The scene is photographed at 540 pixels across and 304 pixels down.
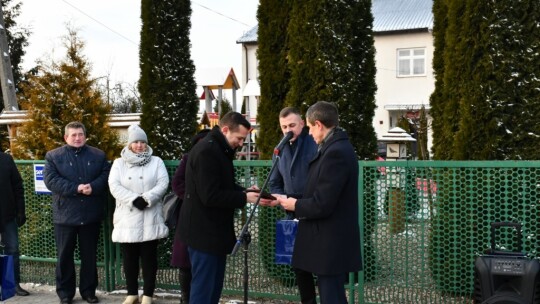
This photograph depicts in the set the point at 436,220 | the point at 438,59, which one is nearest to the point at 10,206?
the point at 436,220

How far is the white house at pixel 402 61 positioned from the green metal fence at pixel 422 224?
2505 centimetres

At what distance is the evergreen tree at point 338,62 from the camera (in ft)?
21.2

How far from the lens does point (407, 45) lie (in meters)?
31.3

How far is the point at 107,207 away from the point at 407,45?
27.1 metres

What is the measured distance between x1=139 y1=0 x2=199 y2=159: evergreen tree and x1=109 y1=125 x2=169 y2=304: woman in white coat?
1310 millimetres

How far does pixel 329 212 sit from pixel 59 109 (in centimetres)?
564

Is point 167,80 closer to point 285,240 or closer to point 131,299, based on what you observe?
point 131,299

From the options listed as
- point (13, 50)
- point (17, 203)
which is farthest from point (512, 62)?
point (13, 50)

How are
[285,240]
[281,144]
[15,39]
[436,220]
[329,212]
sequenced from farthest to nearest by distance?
[15,39] → [436,220] → [285,240] → [281,144] → [329,212]

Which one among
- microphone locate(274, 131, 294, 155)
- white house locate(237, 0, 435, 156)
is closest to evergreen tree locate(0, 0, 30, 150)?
white house locate(237, 0, 435, 156)

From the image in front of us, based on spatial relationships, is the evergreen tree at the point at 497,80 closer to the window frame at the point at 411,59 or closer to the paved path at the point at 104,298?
the paved path at the point at 104,298

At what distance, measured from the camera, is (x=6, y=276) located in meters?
5.63

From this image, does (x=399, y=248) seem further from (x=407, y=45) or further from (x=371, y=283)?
(x=407, y=45)

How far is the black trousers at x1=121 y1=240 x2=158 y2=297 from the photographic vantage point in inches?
235
